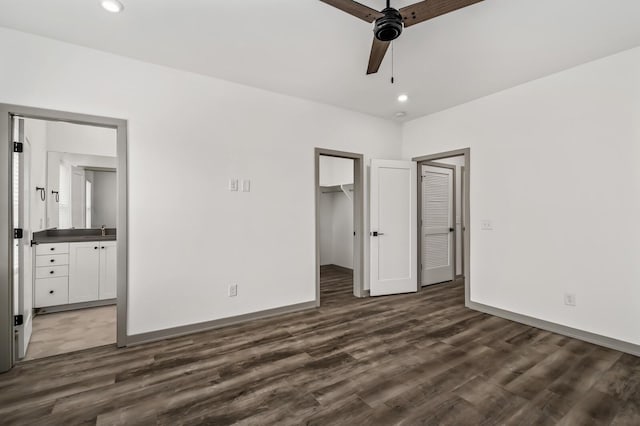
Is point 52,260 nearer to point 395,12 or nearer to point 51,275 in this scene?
point 51,275

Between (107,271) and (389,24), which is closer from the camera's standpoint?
(389,24)

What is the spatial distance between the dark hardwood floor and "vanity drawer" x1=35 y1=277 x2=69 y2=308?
1618mm

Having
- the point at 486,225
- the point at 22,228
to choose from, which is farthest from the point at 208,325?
the point at 486,225

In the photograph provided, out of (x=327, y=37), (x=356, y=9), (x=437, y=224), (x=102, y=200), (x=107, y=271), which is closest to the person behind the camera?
(x=356, y=9)

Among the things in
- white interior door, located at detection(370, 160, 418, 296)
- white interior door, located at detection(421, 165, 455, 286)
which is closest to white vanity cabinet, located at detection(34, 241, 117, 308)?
white interior door, located at detection(370, 160, 418, 296)

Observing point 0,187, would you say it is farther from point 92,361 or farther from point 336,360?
point 336,360

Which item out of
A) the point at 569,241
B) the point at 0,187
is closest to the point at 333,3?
the point at 0,187

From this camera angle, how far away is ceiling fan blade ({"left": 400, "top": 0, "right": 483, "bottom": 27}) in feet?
5.48

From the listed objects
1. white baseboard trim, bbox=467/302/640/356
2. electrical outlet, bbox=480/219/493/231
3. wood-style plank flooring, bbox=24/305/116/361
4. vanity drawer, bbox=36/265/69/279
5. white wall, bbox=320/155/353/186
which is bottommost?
wood-style plank flooring, bbox=24/305/116/361

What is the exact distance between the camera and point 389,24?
1.75 meters

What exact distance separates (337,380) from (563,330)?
8.52 ft

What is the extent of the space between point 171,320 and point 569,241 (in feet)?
13.9

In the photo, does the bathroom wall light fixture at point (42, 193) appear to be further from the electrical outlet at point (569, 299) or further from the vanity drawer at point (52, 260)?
the electrical outlet at point (569, 299)

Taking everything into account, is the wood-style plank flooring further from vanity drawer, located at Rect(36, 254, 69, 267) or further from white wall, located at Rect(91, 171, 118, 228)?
white wall, located at Rect(91, 171, 118, 228)
